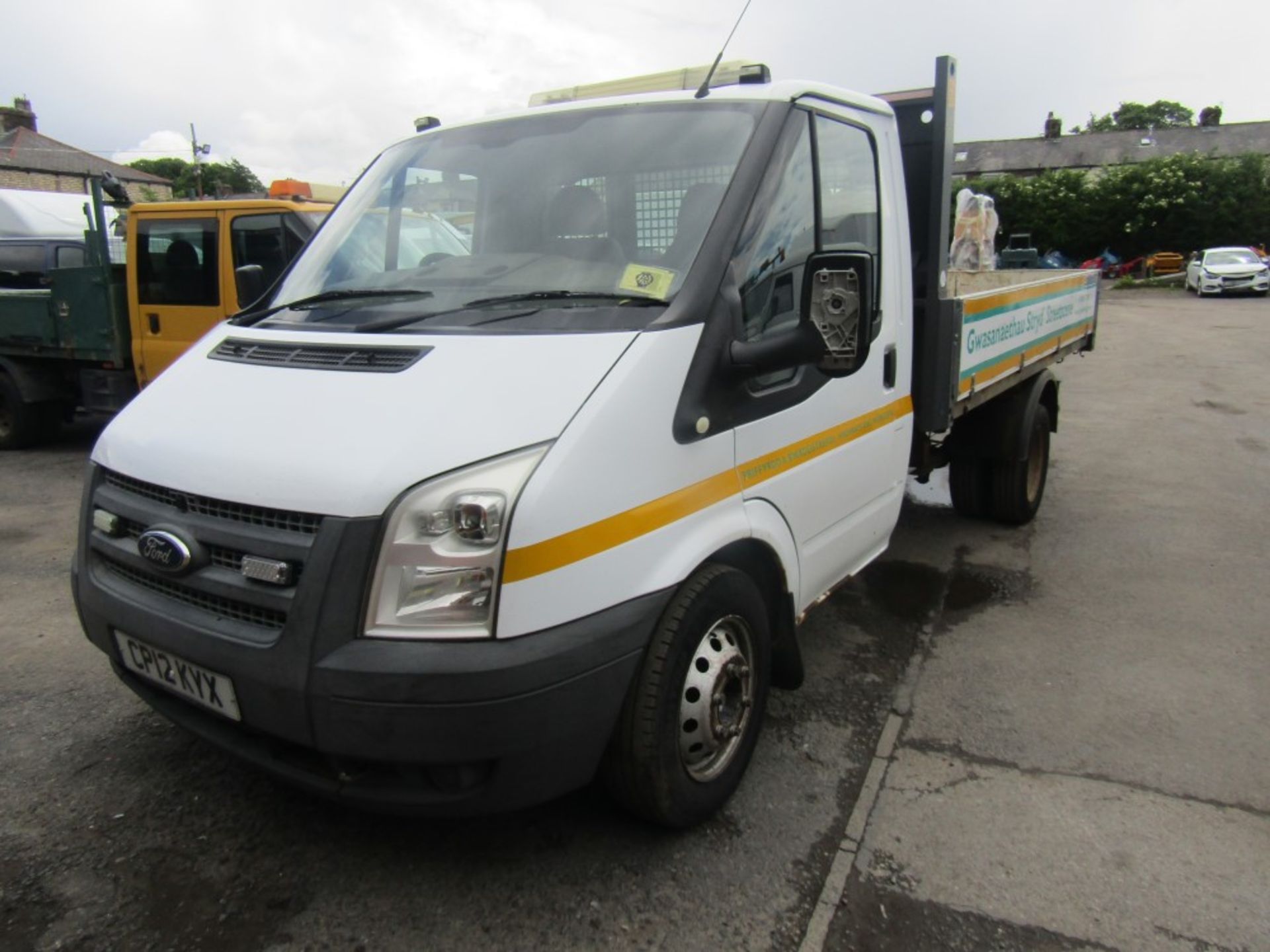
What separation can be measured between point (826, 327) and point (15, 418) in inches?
351

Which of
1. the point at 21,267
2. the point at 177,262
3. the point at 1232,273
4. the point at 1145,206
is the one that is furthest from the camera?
the point at 1145,206

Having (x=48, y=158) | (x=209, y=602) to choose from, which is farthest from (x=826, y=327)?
(x=48, y=158)

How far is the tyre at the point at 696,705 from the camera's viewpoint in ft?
8.21

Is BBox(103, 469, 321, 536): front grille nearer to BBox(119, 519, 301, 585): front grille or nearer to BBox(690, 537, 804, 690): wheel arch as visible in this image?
BBox(119, 519, 301, 585): front grille

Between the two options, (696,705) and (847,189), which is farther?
(847,189)

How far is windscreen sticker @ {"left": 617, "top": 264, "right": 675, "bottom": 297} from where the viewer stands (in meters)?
2.69

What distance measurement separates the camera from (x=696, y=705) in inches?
107

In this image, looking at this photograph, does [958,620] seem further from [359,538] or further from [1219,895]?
[359,538]

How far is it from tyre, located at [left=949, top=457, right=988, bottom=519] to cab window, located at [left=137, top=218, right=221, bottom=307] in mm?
5618

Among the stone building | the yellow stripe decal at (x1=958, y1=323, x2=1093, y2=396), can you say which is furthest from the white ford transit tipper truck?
the stone building

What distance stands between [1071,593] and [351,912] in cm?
402

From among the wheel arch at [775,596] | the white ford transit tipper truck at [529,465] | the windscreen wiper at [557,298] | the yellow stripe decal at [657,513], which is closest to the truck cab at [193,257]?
the white ford transit tipper truck at [529,465]

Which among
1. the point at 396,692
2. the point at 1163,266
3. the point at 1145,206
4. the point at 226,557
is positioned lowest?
the point at 396,692

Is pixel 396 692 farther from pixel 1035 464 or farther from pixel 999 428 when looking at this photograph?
pixel 1035 464
